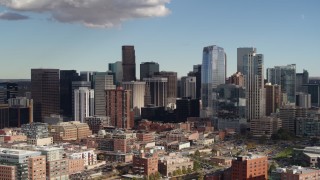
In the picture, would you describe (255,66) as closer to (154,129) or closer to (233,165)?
(154,129)

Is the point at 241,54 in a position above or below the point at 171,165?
above

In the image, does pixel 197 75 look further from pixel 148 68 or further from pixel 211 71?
pixel 148 68

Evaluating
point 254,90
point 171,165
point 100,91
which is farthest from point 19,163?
point 254,90

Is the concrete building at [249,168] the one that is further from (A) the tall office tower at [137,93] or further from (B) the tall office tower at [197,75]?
(B) the tall office tower at [197,75]

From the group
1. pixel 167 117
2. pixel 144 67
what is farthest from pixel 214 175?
pixel 144 67

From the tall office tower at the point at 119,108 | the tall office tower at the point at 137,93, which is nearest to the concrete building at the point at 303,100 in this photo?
the tall office tower at the point at 137,93

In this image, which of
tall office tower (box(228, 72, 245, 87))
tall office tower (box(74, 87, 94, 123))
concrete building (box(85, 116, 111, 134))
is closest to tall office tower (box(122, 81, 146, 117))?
tall office tower (box(74, 87, 94, 123))
